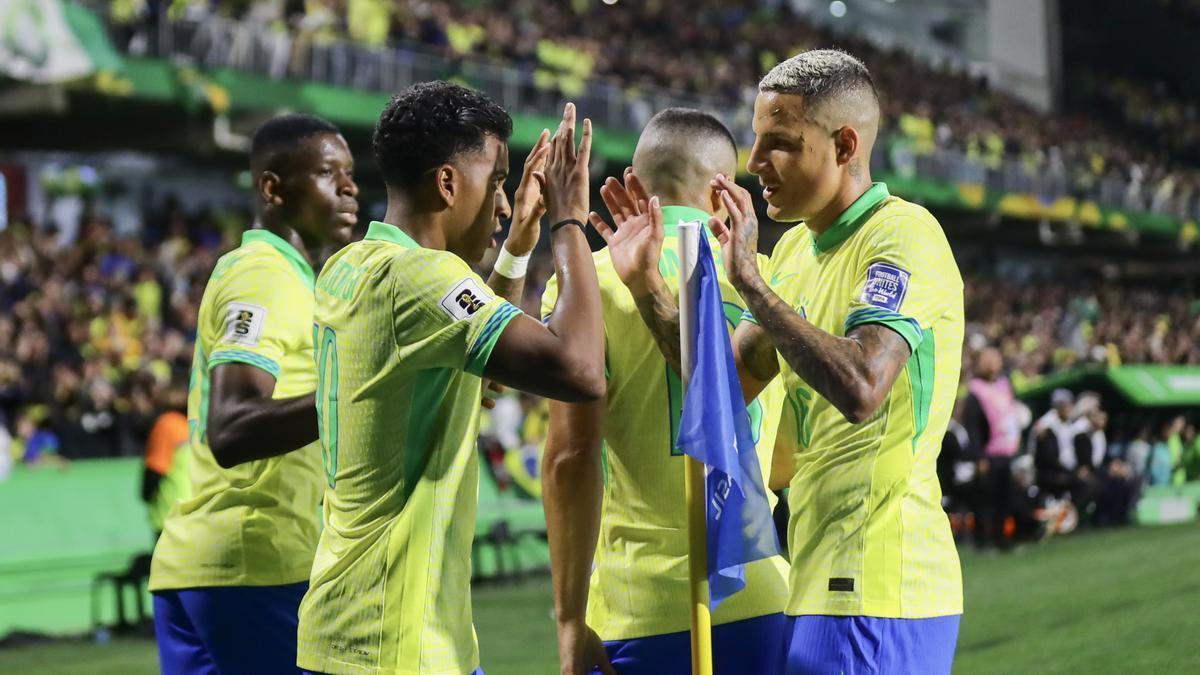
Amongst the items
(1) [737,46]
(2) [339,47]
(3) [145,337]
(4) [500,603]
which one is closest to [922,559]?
(4) [500,603]

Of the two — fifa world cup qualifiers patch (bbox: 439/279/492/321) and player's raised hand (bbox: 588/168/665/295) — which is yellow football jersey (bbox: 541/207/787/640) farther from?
fifa world cup qualifiers patch (bbox: 439/279/492/321)

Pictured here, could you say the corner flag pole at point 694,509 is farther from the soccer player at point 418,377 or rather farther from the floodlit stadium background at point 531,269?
the floodlit stadium background at point 531,269

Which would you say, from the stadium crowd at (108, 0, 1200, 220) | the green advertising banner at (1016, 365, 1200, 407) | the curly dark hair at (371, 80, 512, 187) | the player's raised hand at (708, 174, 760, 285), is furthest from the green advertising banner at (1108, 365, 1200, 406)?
the curly dark hair at (371, 80, 512, 187)

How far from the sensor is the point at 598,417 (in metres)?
Result: 3.40

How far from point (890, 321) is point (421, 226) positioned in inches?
38.6

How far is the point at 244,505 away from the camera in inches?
156

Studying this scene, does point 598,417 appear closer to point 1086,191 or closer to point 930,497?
point 930,497

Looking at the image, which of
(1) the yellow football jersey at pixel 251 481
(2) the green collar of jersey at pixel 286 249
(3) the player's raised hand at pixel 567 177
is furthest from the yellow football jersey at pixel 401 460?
(2) the green collar of jersey at pixel 286 249

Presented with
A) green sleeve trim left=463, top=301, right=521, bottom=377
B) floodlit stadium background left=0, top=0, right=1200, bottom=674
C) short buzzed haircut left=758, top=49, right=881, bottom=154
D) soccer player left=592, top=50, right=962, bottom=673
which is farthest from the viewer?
floodlit stadium background left=0, top=0, right=1200, bottom=674

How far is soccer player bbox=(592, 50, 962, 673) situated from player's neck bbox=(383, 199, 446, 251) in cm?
58

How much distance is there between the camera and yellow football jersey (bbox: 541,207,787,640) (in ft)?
11.3

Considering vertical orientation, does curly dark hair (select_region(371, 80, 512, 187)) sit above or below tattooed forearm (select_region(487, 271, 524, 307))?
above

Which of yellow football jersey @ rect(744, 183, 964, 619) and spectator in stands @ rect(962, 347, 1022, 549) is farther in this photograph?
spectator in stands @ rect(962, 347, 1022, 549)

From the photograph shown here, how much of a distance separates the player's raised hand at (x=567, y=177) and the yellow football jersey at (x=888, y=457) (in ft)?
1.88
